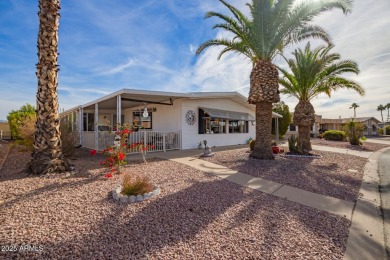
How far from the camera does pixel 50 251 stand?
2584mm

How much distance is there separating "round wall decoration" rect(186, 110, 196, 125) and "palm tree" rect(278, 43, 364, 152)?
6139 millimetres

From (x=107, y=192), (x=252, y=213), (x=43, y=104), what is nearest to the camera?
(x=252, y=213)

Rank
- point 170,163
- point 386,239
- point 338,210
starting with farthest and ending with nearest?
1. point 170,163
2. point 338,210
3. point 386,239

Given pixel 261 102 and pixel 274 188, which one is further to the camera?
pixel 261 102

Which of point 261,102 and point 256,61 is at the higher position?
point 256,61

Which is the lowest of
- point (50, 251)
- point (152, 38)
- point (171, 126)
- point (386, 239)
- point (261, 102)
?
point (386, 239)

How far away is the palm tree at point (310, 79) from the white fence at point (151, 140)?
7.75m

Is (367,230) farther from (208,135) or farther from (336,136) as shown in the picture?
(336,136)

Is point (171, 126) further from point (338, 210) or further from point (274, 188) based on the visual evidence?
point (338, 210)

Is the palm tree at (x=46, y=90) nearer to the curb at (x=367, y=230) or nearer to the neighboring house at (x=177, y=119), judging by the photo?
the neighboring house at (x=177, y=119)

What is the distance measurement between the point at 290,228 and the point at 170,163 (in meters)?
5.69

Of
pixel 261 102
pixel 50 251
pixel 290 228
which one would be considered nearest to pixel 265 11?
pixel 261 102

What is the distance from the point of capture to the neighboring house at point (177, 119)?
11812 mm

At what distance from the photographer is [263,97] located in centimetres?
948
